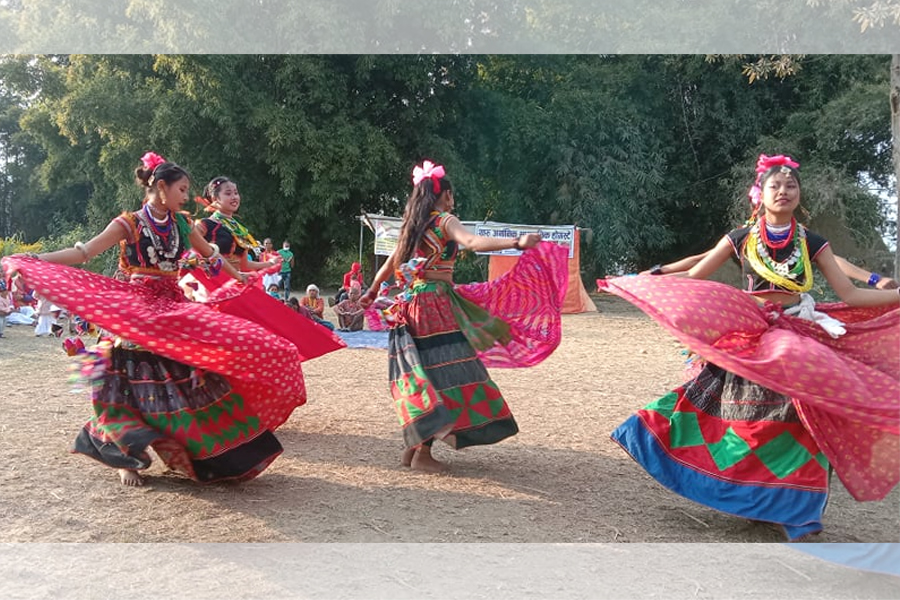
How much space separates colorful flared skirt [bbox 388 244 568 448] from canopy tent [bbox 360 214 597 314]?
1033cm

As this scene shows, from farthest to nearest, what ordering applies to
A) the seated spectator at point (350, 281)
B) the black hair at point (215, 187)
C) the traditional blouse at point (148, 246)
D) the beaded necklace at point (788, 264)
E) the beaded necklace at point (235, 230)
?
the seated spectator at point (350, 281) → the black hair at point (215, 187) → the beaded necklace at point (235, 230) → the traditional blouse at point (148, 246) → the beaded necklace at point (788, 264)

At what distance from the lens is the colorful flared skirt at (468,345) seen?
15.3ft

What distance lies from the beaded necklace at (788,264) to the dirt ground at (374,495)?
1.22 metres

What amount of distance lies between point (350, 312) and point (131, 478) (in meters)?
8.50

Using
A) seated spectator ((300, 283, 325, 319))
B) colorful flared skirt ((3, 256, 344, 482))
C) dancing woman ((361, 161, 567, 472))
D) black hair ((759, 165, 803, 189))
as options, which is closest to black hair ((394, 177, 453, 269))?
dancing woman ((361, 161, 567, 472))

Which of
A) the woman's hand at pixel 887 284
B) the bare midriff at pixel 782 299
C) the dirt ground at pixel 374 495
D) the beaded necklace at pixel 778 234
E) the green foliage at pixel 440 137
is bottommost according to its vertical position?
the dirt ground at pixel 374 495

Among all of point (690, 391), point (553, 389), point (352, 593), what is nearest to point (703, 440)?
point (690, 391)

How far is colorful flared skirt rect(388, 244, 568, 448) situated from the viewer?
468 cm

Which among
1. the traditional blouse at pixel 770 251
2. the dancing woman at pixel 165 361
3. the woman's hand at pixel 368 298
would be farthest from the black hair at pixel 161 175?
the traditional blouse at pixel 770 251

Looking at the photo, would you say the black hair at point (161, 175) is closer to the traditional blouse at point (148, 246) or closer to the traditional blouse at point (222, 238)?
the traditional blouse at point (148, 246)

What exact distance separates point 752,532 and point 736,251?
4.61 feet

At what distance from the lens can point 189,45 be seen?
47.1 feet

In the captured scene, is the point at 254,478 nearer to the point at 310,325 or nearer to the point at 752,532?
the point at 310,325

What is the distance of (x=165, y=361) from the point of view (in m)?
4.39
